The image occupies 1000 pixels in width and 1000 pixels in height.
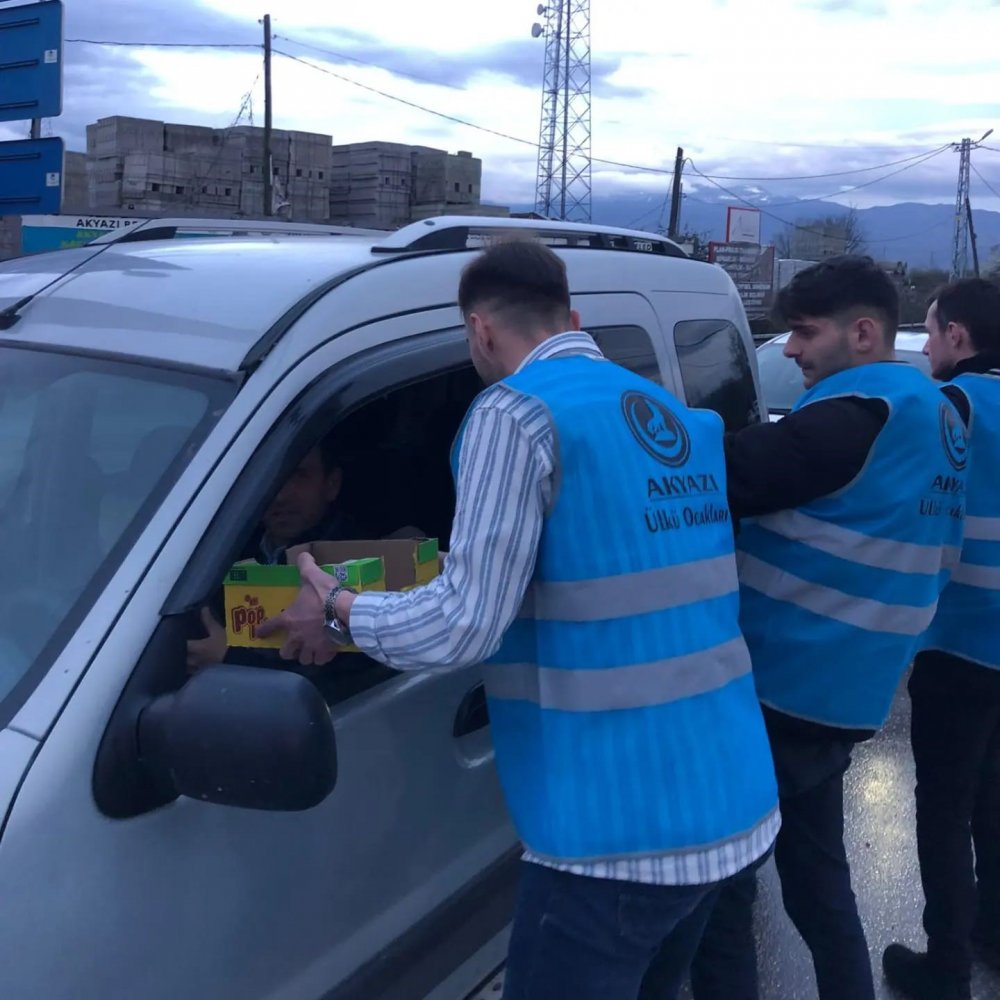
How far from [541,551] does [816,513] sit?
96 centimetres

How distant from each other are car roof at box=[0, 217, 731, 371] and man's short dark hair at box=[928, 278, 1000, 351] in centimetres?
150

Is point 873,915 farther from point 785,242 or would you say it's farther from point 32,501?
point 785,242

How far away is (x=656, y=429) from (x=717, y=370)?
177 cm

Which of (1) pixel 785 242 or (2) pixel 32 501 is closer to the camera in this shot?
(2) pixel 32 501

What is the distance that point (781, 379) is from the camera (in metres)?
8.52

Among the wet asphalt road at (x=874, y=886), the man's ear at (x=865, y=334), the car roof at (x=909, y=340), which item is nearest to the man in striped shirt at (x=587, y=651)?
the wet asphalt road at (x=874, y=886)

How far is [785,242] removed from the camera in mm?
81312

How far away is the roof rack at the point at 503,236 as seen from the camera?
2582 mm

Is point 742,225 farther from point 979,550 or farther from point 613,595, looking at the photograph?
point 613,595

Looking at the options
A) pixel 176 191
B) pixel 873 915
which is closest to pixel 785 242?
pixel 176 191

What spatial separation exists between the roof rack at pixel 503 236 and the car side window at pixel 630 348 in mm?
302

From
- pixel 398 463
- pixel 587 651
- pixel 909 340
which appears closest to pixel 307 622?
pixel 587 651

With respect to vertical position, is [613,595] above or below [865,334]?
below

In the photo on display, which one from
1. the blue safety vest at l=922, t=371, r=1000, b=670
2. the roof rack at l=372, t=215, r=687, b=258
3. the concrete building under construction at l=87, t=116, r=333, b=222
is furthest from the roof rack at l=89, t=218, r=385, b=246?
the concrete building under construction at l=87, t=116, r=333, b=222
